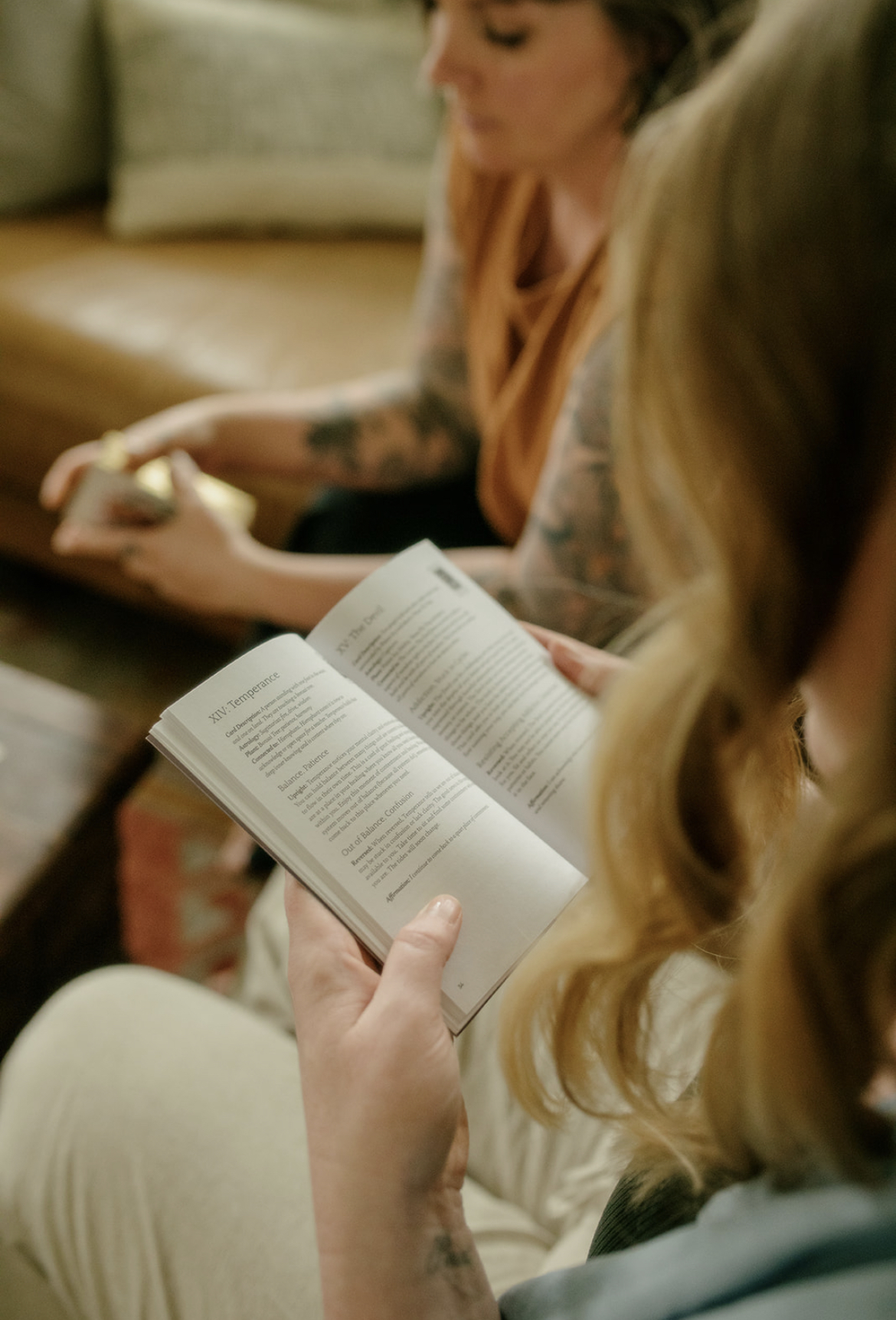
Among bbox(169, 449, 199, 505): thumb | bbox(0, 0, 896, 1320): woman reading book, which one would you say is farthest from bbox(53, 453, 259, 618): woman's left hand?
bbox(0, 0, 896, 1320): woman reading book

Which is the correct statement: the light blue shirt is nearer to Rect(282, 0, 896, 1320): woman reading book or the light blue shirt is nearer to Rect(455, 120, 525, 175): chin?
Rect(282, 0, 896, 1320): woman reading book

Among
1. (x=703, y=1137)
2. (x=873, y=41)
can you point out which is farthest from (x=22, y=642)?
(x=873, y=41)

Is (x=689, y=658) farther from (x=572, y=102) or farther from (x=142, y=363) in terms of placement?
(x=142, y=363)

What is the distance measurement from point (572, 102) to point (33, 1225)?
3.34 ft

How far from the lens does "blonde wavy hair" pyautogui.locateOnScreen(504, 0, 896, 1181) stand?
280 mm

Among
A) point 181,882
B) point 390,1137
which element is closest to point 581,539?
point 390,1137

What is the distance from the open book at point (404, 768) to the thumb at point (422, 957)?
0.06 feet

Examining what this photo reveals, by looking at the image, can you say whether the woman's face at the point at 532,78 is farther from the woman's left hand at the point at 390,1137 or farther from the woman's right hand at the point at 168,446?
the woman's left hand at the point at 390,1137

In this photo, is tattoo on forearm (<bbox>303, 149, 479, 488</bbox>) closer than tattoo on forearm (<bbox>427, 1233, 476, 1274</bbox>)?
No

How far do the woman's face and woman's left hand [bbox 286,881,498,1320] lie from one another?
77 centimetres

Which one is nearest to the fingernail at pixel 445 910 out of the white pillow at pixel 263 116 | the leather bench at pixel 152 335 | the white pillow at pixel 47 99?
the leather bench at pixel 152 335

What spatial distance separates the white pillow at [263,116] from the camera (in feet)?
4.98

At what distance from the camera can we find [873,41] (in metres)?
0.27

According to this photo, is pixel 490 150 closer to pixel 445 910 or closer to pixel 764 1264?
pixel 445 910
